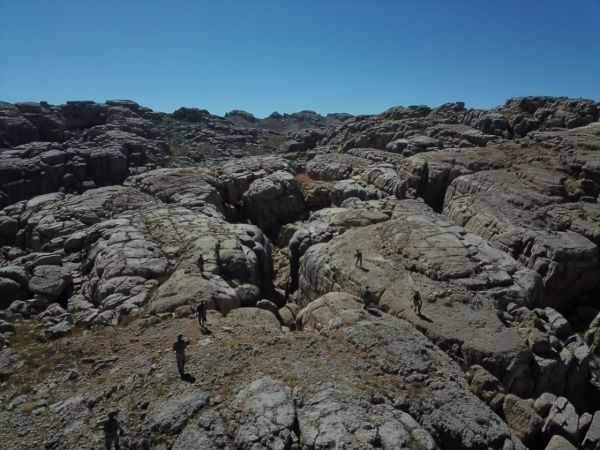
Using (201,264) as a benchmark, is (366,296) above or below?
below

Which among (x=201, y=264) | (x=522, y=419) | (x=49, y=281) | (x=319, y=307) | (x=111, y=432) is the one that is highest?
(x=201, y=264)

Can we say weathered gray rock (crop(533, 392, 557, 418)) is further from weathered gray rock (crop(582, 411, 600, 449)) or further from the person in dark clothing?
the person in dark clothing

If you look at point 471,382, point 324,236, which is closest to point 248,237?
point 324,236

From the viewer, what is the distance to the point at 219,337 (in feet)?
66.2

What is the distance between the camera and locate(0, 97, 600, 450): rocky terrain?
1552 centimetres

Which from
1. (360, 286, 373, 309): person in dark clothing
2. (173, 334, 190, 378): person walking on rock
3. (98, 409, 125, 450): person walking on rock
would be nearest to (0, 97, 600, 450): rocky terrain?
(360, 286, 373, 309): person in dark clothing

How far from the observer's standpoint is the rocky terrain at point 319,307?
50.9 ft

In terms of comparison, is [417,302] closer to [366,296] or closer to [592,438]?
[366,296]

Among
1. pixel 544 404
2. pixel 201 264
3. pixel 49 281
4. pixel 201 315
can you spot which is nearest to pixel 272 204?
pixel 201 264

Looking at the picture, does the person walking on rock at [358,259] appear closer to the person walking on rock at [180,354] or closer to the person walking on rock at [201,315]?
the person walking on rock at [201,315]

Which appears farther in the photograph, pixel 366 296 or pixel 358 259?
pixel 358 259

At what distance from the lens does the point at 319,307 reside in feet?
76.7

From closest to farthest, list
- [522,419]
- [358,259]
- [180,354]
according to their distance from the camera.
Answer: [522,419]
[180,354]
[358,259]

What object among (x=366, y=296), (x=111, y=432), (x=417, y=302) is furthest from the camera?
(x=366, y=296)
